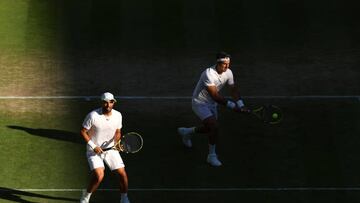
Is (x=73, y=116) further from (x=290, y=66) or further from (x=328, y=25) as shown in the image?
(x=328, y=25)

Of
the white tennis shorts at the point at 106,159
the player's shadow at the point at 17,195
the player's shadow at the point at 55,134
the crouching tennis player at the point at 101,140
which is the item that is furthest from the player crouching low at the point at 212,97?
the player's shadow at the point at 17,195

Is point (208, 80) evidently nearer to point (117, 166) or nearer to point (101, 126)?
point (101, 126)

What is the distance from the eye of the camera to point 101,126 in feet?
52.5

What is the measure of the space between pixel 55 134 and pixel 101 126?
3.29 meters

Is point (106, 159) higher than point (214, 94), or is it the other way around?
point (214, 94)

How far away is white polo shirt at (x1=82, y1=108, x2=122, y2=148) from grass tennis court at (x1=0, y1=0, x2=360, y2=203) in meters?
1.30

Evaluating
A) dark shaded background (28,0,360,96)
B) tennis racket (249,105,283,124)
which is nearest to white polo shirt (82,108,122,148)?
tennis racket (249,105,283,124)

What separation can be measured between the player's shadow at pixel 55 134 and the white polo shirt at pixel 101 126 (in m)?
2.68

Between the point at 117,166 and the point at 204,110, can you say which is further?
the point at 204,110

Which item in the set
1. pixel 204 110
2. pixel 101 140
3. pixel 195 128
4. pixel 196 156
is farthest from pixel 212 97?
pixel 101 140

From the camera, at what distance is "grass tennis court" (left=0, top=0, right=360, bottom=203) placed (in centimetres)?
1733

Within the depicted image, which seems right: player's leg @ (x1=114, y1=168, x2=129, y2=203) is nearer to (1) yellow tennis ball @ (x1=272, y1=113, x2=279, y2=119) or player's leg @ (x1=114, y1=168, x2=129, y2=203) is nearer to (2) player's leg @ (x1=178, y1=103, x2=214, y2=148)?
(2) player's leg @ (x1=178, y1=103, x2=214, y2=148)

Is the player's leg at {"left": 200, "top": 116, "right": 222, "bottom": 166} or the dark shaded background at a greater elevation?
the dark shaded background

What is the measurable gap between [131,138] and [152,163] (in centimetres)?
191
